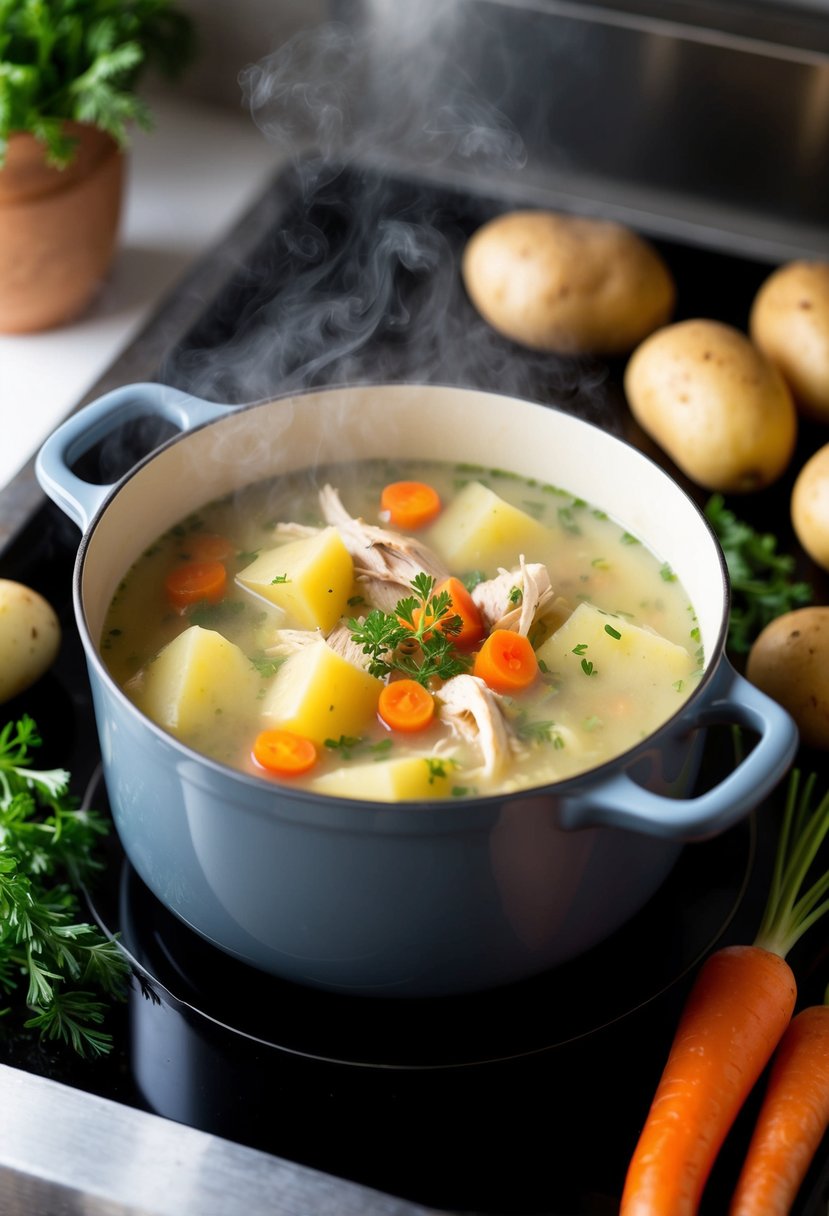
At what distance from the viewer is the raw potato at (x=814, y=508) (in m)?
1.92

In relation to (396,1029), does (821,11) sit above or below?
above

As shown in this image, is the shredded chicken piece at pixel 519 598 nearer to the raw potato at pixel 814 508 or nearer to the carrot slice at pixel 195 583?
the carrot slice at pixel 195 583

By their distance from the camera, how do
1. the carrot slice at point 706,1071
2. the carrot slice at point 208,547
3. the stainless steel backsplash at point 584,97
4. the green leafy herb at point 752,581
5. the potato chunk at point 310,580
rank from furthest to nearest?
the stainless steel backsplash at point 584,97, the green leafy herb at point 752,581, the carrot slice at point 208,547, the potato chunk at point 310,580, the carrot slice at point 706,1071

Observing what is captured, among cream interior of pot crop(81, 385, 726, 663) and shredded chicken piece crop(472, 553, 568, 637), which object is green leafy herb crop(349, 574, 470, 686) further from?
cream interior of pot crop(81, 385, 726, 663)

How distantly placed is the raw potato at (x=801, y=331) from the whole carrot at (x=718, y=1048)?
893mm

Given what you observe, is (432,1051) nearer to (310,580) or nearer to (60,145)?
(310,580)

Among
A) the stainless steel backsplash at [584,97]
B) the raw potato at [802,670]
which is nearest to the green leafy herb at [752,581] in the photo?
the raw potato at [802,670]

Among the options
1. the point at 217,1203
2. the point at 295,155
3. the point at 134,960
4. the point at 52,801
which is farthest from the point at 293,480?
the point at 295,155

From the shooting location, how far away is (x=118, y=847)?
60.7 inches

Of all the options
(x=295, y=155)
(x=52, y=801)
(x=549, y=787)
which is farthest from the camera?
(x=295, y=155)

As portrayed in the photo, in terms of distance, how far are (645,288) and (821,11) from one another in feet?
2.02

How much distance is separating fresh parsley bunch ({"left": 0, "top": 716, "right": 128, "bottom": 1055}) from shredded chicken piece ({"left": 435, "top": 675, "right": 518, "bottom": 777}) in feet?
1.44

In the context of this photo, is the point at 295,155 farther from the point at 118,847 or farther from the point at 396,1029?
the point at 396,1029

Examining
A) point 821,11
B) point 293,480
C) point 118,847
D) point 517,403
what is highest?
point 821,11
